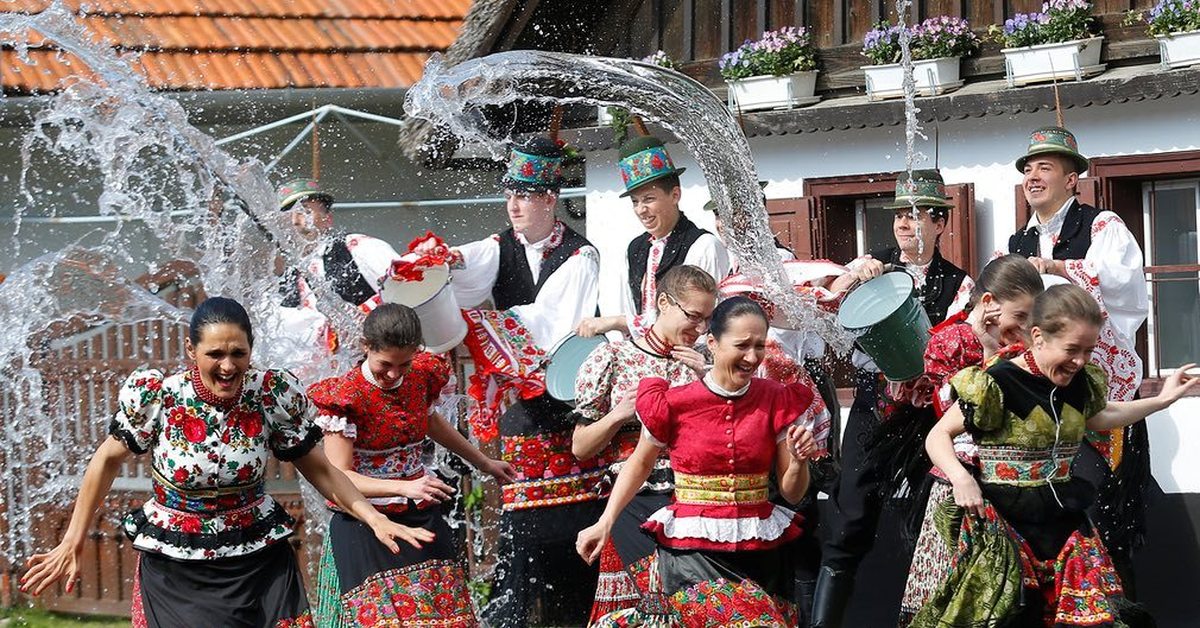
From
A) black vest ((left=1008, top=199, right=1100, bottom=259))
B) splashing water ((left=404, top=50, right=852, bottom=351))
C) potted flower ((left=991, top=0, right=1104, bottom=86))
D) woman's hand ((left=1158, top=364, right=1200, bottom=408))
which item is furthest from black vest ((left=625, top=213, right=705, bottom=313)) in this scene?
potted flower ((left=991, top=0, right=1104, bottom=86))

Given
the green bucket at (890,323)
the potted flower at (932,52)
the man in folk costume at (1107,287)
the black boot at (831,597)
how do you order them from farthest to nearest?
the potted flower at (932,52) → the black boot at (831,597) → the man in folk costume at (1107,287) → the green bucket at (890,323)

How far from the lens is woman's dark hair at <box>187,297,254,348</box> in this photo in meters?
5.70

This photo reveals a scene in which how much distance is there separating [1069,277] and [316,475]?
321 cm

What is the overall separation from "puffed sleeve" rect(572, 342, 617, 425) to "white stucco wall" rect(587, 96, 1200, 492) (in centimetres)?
133

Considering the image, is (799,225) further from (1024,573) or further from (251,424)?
(251,424)

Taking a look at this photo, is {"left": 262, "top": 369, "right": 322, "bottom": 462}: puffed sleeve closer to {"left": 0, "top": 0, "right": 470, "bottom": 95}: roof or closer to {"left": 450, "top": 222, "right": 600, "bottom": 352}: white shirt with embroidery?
Result: {"left": 450, "top": 222, "right": 600, "bottom": 352}: white shirt with embroidery

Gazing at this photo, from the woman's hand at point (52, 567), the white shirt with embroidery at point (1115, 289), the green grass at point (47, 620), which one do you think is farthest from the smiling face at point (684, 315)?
the green grass at point (47, 620)

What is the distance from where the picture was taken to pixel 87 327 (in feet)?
35.1

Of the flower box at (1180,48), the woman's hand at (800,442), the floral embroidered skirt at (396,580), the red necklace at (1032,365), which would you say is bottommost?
the floral embroidered skirt at (396,580)

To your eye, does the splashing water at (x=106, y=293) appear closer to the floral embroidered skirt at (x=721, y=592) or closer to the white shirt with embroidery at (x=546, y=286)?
the white shirt with embroidery at (x=546, y=286)

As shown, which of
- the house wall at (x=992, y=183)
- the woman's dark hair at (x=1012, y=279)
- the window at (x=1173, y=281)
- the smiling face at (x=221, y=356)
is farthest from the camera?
the window at (x=1173, y=281)

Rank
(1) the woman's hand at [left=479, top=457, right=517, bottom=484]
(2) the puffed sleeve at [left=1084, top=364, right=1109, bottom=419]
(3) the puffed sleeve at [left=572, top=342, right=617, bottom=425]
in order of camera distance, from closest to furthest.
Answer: (2) the puffed sleeve at [left=1084, top=364, right=1109, bottom=419]
(3) the puffed sleeve at [left=572, top=342, right=617, bottom=425]
(1) the woman's hand at [left=479, top=457, right=517, bottom=484]

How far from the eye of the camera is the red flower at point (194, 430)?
573cm

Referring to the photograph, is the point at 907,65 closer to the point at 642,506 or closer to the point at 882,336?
the point at 882,336
